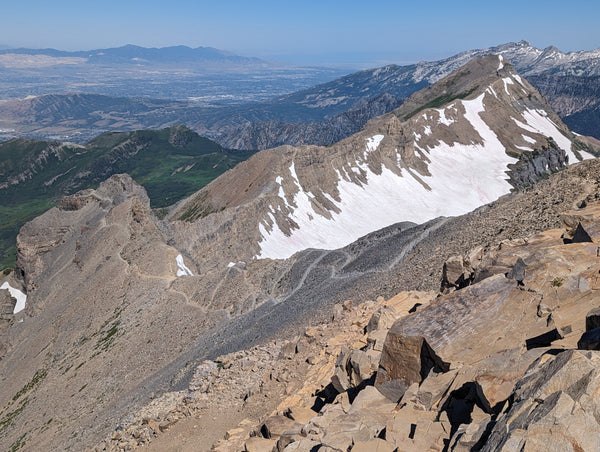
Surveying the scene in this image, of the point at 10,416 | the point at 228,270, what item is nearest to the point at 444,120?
the point at 228,270

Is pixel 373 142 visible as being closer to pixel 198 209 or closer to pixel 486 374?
pixel 198 209

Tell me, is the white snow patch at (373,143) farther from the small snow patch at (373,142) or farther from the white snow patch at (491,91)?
the white snow patch at (491,91)

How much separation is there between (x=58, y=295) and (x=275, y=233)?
44.7 metres

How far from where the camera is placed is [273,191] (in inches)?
4473

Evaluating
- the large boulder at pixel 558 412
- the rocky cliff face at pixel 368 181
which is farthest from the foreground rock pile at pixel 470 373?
the rocky cliff face at pixel 368 181

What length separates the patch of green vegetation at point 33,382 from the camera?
65.6m

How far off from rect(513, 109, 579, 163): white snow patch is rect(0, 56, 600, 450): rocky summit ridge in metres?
24.9

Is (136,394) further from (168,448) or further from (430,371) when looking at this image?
(430,371)

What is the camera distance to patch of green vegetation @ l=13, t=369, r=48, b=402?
6556 centimetres

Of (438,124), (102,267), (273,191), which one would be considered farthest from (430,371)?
(438,124)

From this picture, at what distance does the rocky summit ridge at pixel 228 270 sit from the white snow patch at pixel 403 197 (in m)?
0.77

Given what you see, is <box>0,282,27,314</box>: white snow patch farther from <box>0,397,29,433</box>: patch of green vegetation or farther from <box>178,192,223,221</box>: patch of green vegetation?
<box>0,397,29,433</box>: patch of green vegetation

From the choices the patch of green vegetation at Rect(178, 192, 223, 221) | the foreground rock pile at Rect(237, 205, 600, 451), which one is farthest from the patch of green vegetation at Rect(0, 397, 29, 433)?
the patch of green vegetation at Rect(178, 192, 223, 221)

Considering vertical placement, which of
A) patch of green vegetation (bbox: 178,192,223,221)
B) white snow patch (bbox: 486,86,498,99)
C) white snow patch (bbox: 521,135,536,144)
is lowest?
patch of green vegetation (bbox: 178,192,223,221)
